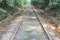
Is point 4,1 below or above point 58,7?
above

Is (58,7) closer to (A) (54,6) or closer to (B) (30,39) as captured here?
(A) (54,6)

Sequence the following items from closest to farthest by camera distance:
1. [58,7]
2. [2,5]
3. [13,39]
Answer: [13,39], [2,5], [58,7]

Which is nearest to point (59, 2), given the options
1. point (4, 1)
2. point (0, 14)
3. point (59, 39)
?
point (4, 1)

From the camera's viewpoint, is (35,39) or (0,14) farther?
(0,14)

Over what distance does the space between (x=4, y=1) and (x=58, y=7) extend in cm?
948

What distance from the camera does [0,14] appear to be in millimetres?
18734

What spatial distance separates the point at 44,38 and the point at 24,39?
1.39 m

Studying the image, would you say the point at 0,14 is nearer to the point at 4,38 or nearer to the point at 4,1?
the point at 4,1

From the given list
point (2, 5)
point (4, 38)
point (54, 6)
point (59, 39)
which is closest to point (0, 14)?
point (2, 5)

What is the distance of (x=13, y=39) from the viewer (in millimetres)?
9766

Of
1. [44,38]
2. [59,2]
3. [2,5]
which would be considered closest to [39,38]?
[44,38]

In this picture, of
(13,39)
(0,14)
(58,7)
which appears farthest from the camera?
(58,7)

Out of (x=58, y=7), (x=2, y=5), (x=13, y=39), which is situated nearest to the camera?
(x=13, y=39)

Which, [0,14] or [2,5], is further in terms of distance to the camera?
[2,5]
